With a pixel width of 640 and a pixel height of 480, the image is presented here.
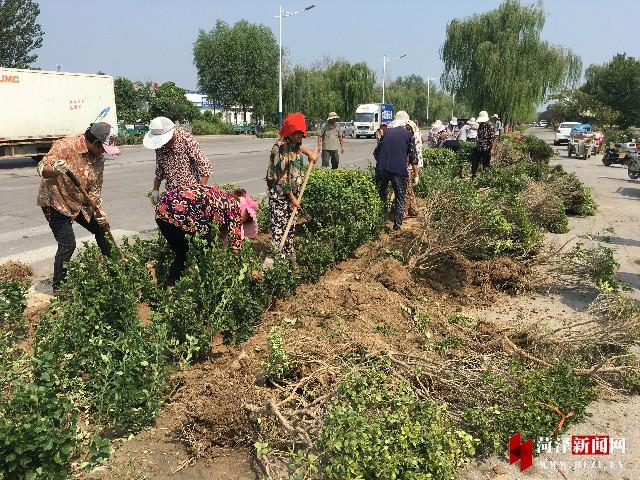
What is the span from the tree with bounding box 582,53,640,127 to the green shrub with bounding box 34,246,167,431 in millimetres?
58333

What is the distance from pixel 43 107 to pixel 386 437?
18.4 metres

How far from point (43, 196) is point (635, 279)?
21.9ft

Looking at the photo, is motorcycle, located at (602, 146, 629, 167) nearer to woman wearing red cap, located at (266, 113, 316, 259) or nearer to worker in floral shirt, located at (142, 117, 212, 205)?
woman wearing red cap, located at (266, 113, 316, 259)

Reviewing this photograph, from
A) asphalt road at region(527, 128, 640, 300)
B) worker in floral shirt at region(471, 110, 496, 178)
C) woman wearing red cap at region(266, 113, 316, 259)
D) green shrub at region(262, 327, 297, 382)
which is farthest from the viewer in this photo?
worker in floral shirt at region(471, 110, 496, 178)

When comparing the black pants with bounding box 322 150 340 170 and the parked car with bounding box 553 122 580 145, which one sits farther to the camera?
the parked car with bounding box 553 122 580 145

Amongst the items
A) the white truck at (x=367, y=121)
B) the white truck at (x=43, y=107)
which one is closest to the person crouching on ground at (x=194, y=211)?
the white truck at (x=43, y=107)

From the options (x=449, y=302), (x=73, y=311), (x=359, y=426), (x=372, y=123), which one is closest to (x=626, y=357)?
(x=449, y=302)

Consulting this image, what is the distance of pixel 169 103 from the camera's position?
40.9m

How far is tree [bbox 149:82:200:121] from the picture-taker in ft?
134

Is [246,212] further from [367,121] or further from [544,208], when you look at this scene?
[367,121]

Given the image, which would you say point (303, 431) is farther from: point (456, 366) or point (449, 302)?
point (449, 302)

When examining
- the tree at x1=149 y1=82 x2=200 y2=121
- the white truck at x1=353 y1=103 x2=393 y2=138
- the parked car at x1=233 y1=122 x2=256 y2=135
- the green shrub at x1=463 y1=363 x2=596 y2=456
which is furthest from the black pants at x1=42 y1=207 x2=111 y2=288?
the parked car at x1=233 y1=122 x2=256 y2=135

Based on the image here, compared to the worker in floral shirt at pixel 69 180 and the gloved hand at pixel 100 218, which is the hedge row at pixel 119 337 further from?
the worker in floral shirt at pixel 69 180

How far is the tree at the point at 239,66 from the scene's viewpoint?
53.3m
